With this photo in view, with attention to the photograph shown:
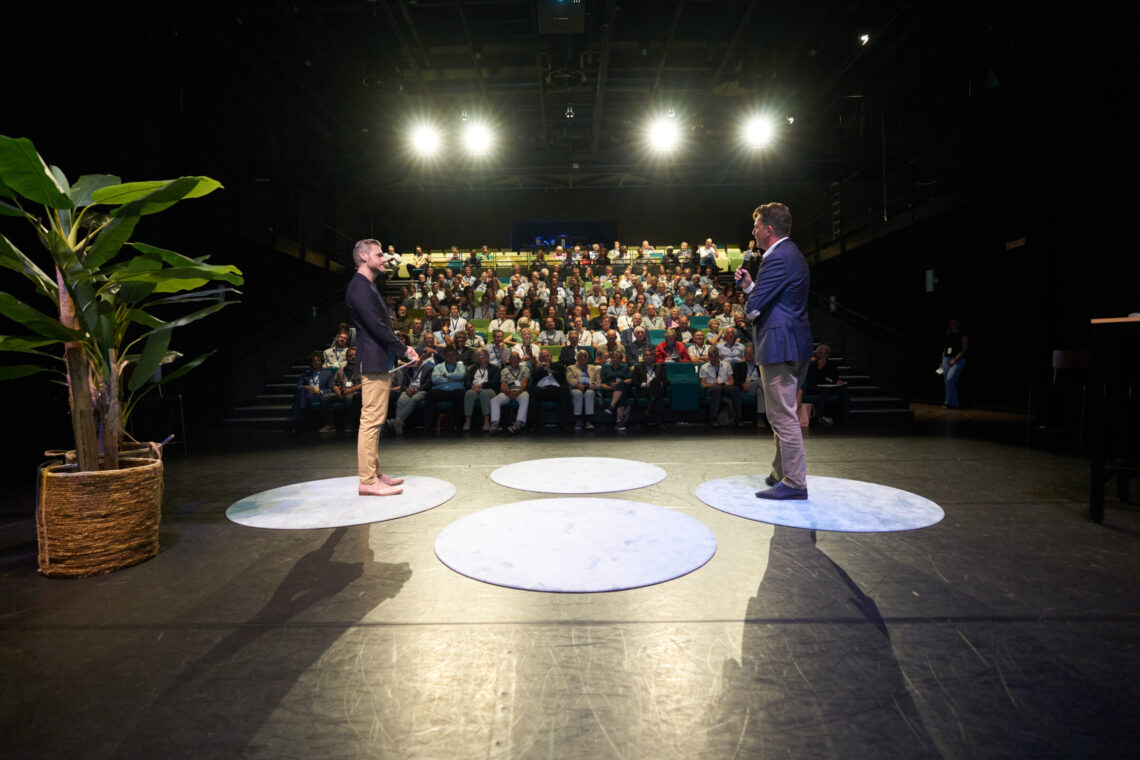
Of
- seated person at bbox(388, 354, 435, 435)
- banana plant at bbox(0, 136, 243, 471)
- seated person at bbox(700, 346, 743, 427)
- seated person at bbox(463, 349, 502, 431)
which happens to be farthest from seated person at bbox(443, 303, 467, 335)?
banana plant at bbox(0, 136, 243, 471)

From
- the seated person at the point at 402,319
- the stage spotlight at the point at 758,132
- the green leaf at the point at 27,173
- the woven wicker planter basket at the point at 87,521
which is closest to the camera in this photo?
the green leaf at the point at 27,173

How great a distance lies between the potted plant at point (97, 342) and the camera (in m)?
1.87

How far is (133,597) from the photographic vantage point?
1772 millimetres

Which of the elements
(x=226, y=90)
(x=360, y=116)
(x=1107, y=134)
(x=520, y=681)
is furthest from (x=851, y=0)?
(x=226, y=90)

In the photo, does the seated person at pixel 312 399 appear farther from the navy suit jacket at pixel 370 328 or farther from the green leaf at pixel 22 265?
the green leaf at pixel 22 265

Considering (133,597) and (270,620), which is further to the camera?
(133,597)

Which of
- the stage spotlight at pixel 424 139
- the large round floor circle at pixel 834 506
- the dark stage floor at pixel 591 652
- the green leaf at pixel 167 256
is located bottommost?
the dark stage floor at pixel 591 652

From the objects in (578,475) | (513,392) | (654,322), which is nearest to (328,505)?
(578,475)

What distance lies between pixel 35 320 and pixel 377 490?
171 centimetres

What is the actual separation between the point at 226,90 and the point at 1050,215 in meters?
13.4

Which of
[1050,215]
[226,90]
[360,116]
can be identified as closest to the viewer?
[1050,215]

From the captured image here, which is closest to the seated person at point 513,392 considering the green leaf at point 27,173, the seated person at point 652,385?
the seated person at point 652,385

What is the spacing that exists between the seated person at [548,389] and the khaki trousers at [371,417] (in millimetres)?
3302

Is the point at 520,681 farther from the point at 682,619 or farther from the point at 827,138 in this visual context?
the point at 827,138
